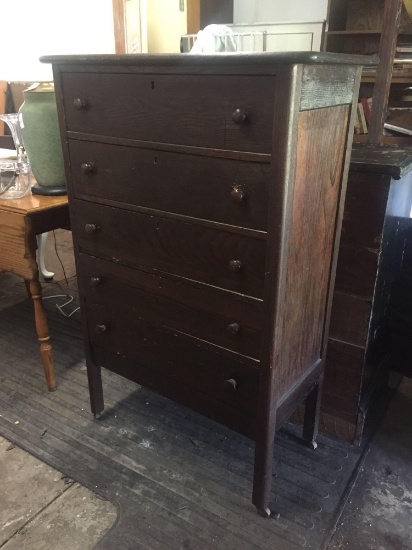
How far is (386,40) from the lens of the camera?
175cm

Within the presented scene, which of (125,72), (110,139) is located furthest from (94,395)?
(125,72)

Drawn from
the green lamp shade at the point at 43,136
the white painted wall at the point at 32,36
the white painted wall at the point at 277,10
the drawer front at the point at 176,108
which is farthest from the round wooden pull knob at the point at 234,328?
the white painted wall at the point at 277,10

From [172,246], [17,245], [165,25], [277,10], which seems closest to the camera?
[172,246]

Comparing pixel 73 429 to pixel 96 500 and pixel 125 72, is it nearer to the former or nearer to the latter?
pixel 96 500

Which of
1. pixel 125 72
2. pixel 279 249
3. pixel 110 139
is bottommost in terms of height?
pixel 279 249

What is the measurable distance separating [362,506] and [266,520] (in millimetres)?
280

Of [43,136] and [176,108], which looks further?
[43,136]

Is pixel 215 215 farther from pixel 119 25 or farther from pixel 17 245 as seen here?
pixel 119 25

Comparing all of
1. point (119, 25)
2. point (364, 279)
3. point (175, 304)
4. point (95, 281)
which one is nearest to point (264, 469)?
point (175, 304)

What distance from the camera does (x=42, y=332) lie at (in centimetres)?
172

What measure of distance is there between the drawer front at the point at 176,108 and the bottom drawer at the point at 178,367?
536 millimetres

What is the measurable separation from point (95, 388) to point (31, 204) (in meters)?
0.66

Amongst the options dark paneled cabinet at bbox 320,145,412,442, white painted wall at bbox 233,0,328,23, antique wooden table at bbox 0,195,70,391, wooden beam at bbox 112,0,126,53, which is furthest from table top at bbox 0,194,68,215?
white painted wall at bbox 233,0,328,23

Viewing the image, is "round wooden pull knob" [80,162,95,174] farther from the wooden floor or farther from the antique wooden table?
the wooden floor
